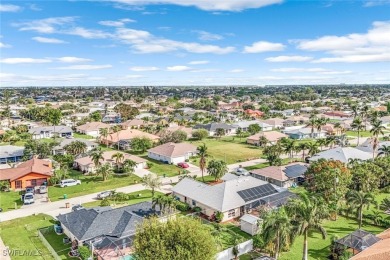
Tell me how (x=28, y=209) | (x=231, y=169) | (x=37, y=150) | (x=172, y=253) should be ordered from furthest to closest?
(x=37, y=150) → (x=231, y=169) → (x=28, y=209) → (x=172, y=253)

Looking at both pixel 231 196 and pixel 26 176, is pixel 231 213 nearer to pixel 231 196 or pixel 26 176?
pixel 231 196

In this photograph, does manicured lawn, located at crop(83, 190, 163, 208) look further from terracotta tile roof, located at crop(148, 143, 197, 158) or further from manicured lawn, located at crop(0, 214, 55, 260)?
terracotta tile roof, located at crop(148, 143, 197, 158)

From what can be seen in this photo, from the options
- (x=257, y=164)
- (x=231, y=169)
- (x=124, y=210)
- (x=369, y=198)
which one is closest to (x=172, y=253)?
(x=124, y=210)

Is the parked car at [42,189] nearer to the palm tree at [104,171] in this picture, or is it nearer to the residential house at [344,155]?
the palm tree at [104,171]

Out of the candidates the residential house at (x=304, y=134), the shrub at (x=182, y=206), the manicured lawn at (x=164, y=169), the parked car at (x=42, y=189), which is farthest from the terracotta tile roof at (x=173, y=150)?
the residential house at (x=304, y=134)

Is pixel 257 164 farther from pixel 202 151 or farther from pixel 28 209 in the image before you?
pixel 28 209

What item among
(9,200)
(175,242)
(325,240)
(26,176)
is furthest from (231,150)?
(175,242)

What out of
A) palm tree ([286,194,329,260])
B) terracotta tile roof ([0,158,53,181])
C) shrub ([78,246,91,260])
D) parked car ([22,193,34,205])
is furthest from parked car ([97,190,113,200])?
palm tree ([286,194,329,260])
